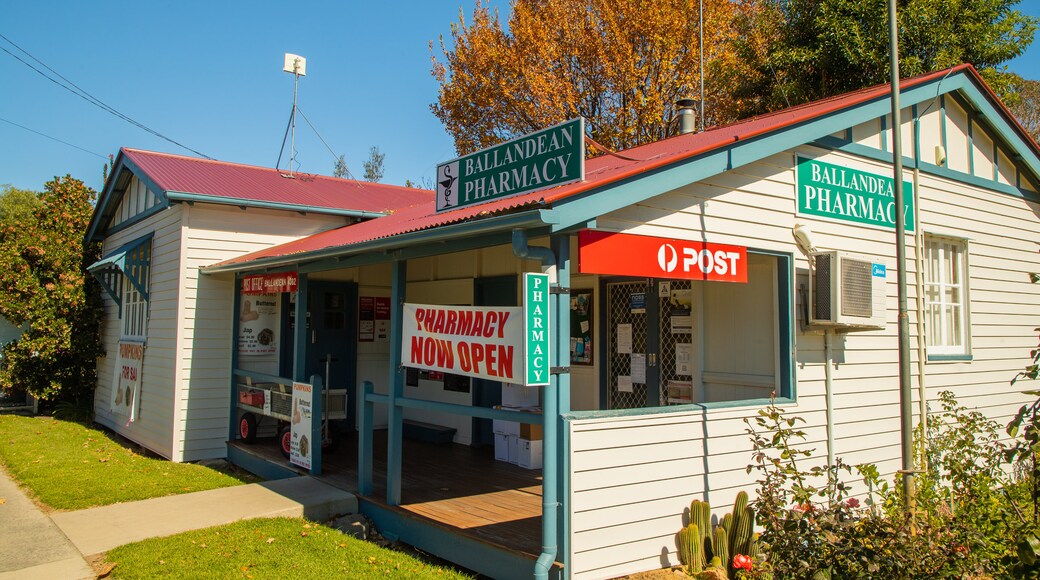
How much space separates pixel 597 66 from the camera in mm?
18688

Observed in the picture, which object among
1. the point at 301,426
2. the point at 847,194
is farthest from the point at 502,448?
the point at 847,194

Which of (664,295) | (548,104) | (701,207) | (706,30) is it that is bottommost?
Answer: (664,295)

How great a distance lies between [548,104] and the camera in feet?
61.7

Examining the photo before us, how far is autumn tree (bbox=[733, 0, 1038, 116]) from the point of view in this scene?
45.1ft

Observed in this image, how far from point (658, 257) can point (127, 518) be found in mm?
5757

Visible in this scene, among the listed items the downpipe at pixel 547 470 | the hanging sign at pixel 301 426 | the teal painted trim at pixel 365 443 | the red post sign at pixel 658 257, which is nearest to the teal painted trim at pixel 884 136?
the red post sign at pixel 658 257

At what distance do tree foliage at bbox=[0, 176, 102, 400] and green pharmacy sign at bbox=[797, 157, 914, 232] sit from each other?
1383 cm

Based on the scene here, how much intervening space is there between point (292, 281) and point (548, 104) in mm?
11852

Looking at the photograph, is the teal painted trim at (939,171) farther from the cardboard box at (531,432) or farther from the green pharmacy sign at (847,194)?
the cardboard box at (531,432)

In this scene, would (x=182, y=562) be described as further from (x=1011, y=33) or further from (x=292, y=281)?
(x=1011, y=33)

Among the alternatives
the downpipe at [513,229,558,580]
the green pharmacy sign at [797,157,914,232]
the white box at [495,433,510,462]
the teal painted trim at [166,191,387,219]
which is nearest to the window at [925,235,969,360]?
the green pharmacy sign at [797,157,914,232]

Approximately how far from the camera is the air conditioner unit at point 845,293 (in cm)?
629

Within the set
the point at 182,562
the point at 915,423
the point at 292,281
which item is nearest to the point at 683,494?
the point at 915,423

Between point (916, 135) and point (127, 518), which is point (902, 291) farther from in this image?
point (127, 518)
